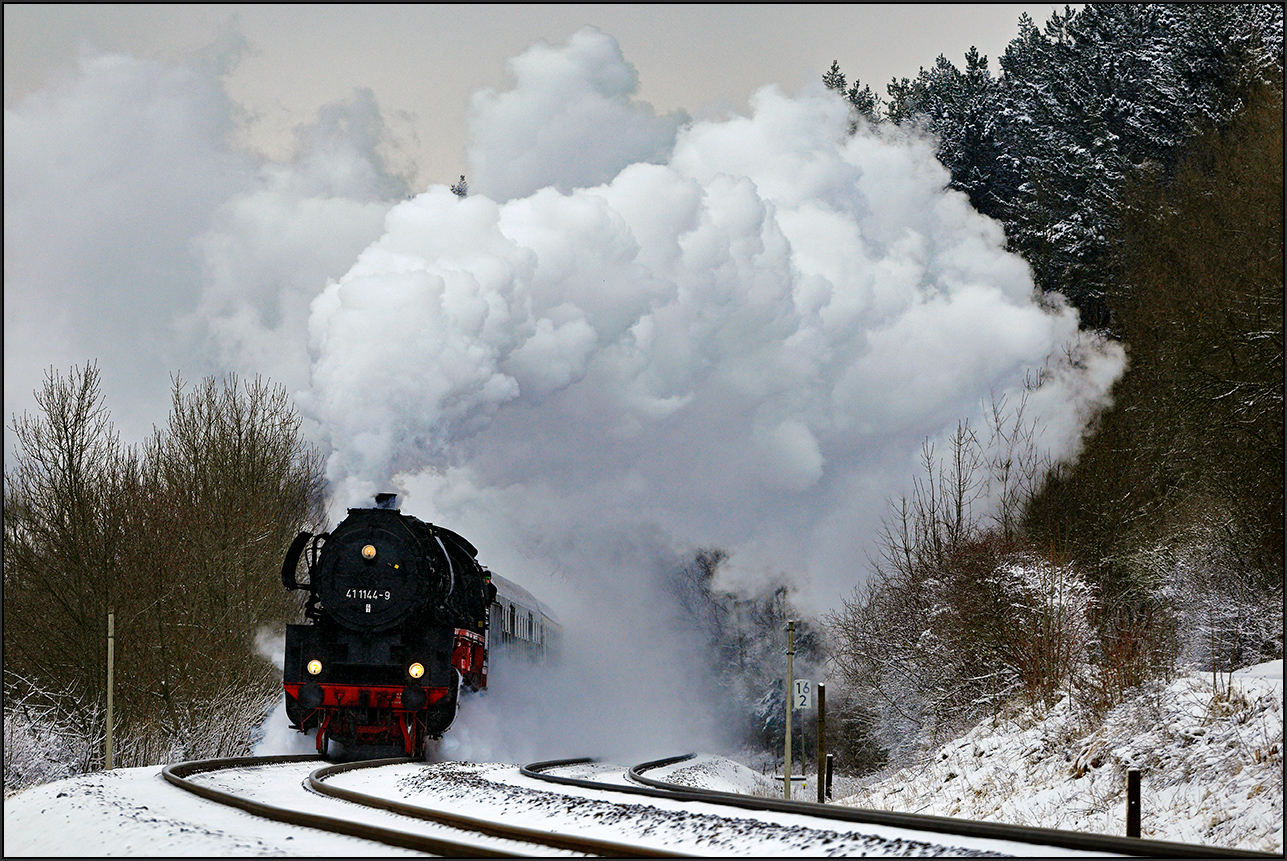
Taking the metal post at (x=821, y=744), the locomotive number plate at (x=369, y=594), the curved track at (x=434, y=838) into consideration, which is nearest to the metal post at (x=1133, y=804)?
the curved track at (x=434, y=838)

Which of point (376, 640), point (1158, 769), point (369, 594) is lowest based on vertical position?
point (1158, 769)

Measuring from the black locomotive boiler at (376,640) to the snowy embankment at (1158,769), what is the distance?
20.3 ft

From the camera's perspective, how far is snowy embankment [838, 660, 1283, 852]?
931 centimetres

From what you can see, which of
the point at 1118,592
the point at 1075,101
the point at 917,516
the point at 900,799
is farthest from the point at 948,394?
Result: the point at 900,799

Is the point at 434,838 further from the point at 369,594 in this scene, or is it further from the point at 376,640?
the point at 376,640

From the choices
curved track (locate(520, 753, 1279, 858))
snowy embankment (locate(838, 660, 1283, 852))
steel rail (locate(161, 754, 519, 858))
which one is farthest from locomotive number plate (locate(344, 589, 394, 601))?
snowy embankment (locate(838, 660, 1283, 852))

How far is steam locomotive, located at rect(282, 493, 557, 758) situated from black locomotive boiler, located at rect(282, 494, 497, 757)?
13 millimetres

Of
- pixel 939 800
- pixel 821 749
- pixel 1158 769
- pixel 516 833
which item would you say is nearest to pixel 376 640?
pixel 821 749

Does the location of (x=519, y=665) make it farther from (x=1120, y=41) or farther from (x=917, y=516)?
(x=1120, y=41)

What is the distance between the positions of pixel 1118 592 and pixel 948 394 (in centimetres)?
770

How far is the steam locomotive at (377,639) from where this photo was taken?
16188 mm

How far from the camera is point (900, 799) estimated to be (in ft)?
49.1

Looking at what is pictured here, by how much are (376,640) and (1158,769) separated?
32.1 feet

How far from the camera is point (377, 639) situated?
1638cm
